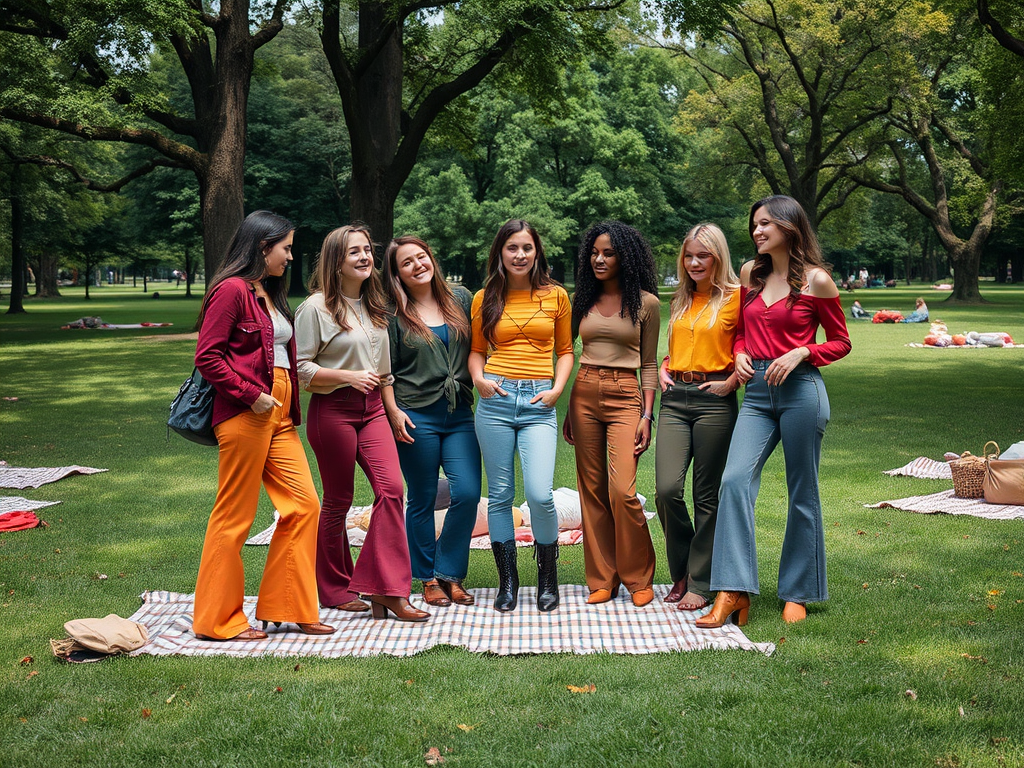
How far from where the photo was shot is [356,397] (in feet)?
17.9

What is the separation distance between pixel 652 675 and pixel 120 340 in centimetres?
2549

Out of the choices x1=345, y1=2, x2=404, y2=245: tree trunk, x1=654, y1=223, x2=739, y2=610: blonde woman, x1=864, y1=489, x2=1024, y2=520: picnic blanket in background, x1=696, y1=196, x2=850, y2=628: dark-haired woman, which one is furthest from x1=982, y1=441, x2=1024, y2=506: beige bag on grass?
x1=345, y1=2, x2=404, y2=245: tree trunk

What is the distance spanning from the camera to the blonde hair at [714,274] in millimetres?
5508

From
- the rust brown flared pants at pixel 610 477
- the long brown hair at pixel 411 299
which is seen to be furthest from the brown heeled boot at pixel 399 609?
the long brown hair at pixel 411 299

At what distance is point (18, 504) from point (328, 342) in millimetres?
4454

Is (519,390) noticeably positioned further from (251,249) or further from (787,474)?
(251,249)

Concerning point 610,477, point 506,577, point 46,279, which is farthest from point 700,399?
point 46,279

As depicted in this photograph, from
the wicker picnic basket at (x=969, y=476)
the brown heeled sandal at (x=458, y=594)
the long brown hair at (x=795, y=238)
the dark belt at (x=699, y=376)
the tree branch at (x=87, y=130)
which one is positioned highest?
the tree branch at (x=87, y=130)

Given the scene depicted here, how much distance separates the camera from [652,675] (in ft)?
14.8

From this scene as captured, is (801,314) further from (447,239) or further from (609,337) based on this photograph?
(447,239)

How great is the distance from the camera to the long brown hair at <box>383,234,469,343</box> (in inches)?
224

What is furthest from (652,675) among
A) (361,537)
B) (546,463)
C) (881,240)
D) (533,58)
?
(881,240)

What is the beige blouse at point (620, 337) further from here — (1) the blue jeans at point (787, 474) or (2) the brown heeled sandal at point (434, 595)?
(2) the brown heeled sandal at point (434, 595)

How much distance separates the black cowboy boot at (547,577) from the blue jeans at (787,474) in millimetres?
924
